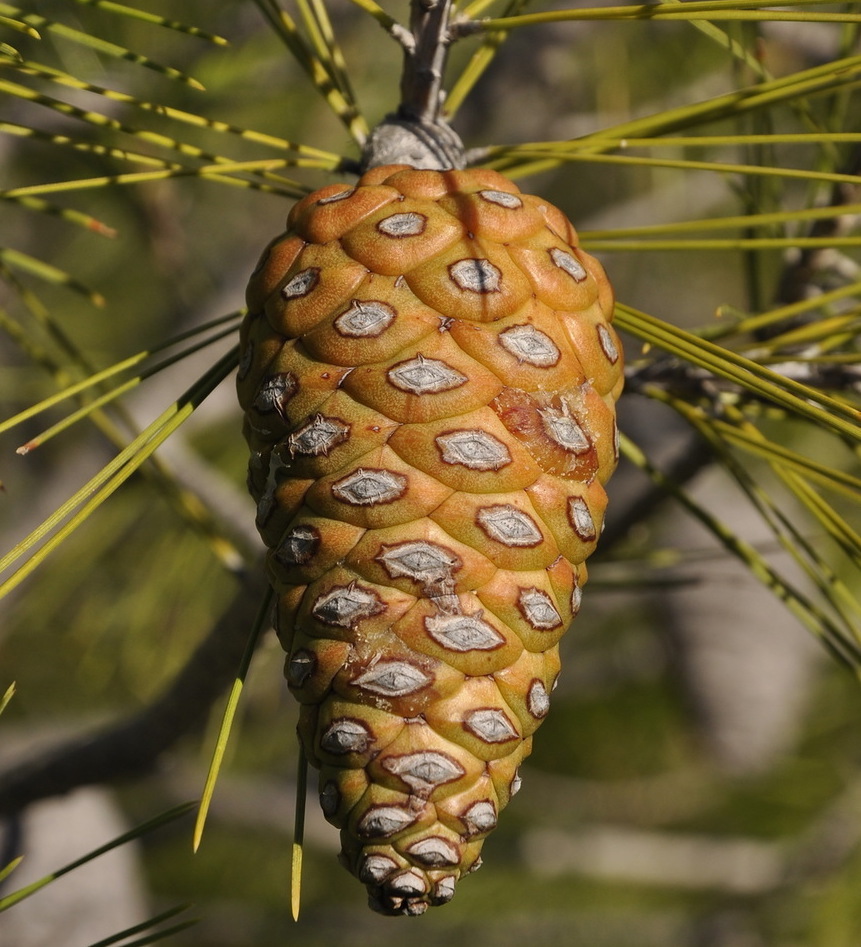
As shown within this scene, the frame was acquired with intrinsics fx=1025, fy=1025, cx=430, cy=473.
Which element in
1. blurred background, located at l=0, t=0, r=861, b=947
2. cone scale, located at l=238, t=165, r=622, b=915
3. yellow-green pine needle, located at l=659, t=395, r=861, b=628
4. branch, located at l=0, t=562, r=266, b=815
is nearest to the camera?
cone scale, located at l=238, t=165, r=622, b=915

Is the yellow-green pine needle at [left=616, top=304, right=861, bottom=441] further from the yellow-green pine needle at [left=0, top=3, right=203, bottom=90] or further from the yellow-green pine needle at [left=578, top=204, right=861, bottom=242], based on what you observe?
the yellow-green pine needle at [left=0, top=3, right=203, bottom=90]

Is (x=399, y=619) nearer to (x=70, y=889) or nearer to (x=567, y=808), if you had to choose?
(x=70, y=889)

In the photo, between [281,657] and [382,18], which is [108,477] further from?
[281,657]

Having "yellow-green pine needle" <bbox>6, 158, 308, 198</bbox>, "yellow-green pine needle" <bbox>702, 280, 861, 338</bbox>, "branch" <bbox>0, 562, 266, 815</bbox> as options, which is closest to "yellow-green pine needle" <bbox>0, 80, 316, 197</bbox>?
"yellow-green pine needle" <bbox>6, 158, 308, 198</bbox>

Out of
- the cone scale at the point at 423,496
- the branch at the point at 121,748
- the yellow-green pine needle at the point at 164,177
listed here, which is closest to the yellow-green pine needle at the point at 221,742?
the cone scale at the point at 423,496

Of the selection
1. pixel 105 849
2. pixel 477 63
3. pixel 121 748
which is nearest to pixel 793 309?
pixel 477 63

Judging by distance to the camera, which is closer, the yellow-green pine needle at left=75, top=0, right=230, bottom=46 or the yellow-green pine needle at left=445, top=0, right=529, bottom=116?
the yellow-green pine needle at left=75, top=0, right=230, bottom=46
